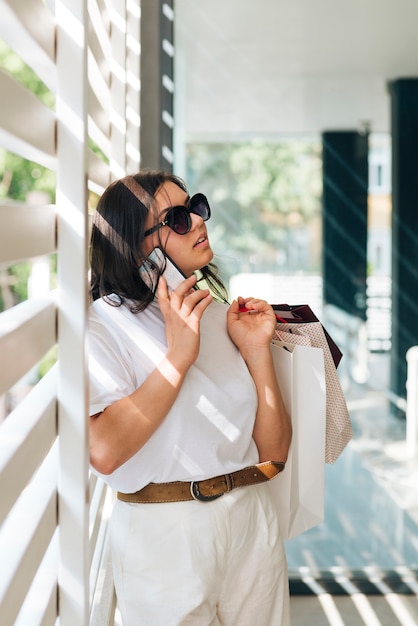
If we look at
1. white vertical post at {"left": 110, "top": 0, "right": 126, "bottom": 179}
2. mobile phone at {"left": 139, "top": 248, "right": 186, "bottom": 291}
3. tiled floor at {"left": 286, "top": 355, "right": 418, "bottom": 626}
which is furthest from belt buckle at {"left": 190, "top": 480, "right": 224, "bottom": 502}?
tiled floor at {"left": 286, "top": 355, "right": 418, "bottom": 626}

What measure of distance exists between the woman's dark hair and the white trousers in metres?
0.38

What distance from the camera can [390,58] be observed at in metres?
3.12

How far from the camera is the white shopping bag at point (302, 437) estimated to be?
5.34 ft

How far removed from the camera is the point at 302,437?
5.41 feet

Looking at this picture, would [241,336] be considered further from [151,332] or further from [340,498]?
[340,498]

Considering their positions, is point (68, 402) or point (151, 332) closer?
point (68, 402)

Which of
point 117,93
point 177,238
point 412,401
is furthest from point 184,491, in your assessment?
point 412,401

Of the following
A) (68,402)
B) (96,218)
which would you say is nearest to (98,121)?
(96,218)

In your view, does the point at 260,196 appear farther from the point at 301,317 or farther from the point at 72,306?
the point at 72,306

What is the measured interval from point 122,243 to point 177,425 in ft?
1.12

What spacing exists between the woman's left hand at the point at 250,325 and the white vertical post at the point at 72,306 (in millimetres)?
540

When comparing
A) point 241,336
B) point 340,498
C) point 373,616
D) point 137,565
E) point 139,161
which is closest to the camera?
point 137,565

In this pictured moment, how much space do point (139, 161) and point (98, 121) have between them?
917 millimetres

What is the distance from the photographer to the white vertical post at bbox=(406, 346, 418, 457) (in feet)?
10.6
